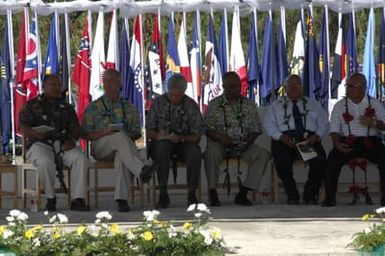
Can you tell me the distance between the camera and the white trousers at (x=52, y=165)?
7789mm

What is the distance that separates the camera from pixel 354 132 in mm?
8312

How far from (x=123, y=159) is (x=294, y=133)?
168 cm

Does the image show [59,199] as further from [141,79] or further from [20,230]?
[20,230]

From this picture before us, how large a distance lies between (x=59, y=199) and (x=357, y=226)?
3328 mm

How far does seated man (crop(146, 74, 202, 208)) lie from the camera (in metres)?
8.05

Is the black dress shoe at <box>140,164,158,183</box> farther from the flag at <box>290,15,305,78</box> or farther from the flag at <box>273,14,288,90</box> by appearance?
the flag at <box>290,15,305,78</box>

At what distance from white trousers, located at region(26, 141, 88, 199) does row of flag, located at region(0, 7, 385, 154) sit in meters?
2.49

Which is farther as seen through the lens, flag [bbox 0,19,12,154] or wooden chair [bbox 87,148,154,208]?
flag [bbox 0,19,12,154]

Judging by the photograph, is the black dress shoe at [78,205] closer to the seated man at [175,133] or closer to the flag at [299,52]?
the seated man at [175,133]

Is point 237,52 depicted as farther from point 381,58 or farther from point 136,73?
point 381,58

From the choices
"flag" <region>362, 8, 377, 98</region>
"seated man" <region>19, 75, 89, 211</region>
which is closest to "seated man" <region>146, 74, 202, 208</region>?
"seated man" <region>19, 75, 89, 211</region>

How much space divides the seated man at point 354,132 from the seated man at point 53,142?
2.26 metres

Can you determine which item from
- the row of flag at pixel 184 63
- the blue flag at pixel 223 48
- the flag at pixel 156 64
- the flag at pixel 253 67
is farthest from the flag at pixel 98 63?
the flag at pixel 253 67

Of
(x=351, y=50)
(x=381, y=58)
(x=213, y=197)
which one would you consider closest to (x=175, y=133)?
(x=213, y=197)
